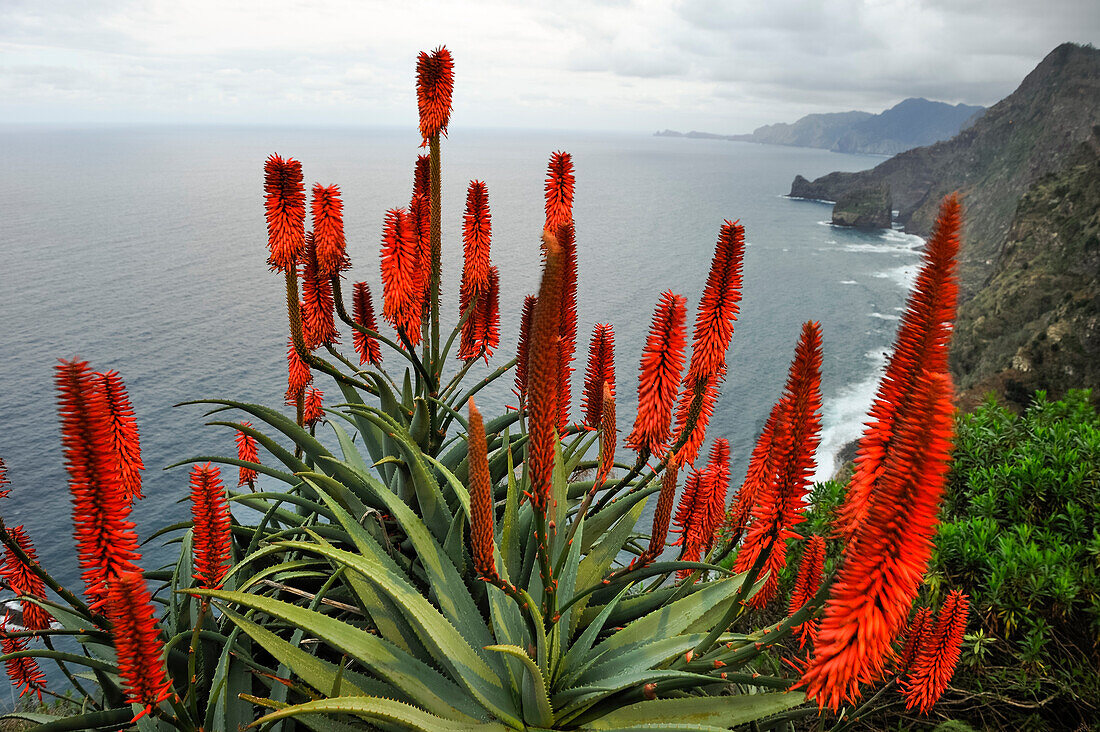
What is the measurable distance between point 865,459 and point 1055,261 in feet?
155

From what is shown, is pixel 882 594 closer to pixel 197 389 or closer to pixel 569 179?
pixel 569 179

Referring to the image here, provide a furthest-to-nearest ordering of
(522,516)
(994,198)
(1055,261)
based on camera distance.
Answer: (994,198)
(1055,261)
(522,516)

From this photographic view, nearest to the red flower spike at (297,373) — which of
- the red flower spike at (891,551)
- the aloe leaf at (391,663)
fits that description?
the aloe leaf at (391,663)

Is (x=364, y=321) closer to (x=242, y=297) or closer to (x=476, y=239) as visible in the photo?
(x=476, y=239)

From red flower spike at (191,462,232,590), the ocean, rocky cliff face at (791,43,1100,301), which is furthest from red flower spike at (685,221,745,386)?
rocky cliff face at (791,43,1100,301)

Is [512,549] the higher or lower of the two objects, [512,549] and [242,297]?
the higher

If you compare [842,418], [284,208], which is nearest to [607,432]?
[284,208]

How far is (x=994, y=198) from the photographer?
67.2 metres

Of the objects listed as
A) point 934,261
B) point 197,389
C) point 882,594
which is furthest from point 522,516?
point 197,389

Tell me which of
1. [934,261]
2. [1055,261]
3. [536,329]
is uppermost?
[934,261]

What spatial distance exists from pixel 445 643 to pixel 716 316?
1.58 meters

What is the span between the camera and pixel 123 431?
2.18 meters

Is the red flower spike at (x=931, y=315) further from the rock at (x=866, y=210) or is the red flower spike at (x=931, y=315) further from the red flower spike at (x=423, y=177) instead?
the rock at (x=866, y=210)

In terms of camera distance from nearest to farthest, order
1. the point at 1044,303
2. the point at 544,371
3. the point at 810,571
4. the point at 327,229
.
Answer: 1. the point at 544,371
2. the point at 810,571
3. the point at 327,229
4. the point at 1044,303
